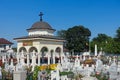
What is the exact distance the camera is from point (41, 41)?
39844 millimetres

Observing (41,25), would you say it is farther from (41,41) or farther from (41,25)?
(41,41)

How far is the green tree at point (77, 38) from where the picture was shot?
63.2m

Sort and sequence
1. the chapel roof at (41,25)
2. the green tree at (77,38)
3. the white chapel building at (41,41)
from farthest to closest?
the green tree at (77,38)
the chapel roof at (41,25)
the white chapel building at (41,41)

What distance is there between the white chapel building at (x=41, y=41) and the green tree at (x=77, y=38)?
18.1 meters

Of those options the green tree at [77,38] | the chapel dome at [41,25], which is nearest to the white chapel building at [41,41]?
the chapel dome at [41,25]

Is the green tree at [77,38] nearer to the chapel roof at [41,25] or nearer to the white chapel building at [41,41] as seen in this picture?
the white chapel building at [41,41]

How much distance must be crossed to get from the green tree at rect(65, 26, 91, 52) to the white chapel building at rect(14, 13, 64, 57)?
18.1m

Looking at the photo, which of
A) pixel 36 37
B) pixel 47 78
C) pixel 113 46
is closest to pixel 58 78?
pixel 47 78

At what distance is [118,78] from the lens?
13.0 m

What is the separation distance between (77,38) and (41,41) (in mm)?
25714

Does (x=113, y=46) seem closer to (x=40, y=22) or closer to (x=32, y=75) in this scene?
(x=40, y=22)

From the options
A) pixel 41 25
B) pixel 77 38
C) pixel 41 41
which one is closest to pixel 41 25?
pixel 41 25

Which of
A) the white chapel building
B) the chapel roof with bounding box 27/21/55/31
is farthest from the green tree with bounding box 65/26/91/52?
the chapel roof with bounding box 27/21/55/31

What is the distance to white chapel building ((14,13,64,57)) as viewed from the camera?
40000mm
